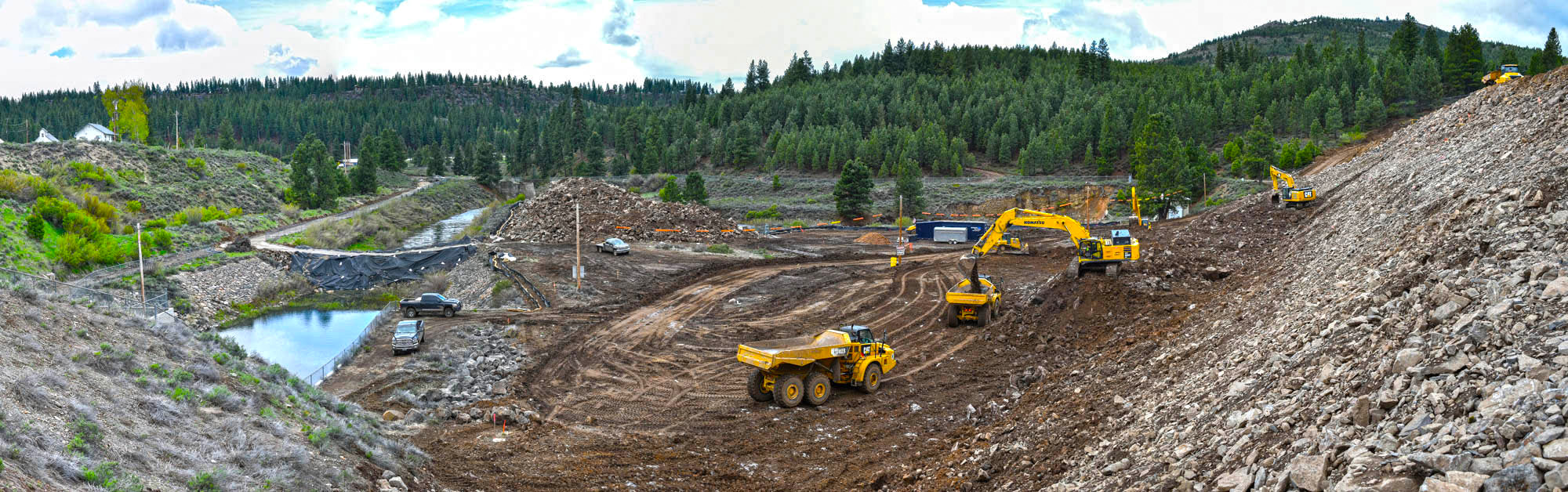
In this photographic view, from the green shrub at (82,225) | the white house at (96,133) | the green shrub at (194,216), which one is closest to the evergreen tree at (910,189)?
the green shrub at (194,216)

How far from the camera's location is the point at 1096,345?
24781 mm

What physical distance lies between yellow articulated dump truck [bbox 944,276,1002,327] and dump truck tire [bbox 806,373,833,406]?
30.1ft

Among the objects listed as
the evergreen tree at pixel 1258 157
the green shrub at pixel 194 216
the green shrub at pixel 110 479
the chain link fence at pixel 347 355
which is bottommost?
the chain link fence at pixel 347 355

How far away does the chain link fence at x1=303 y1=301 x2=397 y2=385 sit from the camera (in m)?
27.0

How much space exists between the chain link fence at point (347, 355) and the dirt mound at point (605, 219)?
23.7 metres

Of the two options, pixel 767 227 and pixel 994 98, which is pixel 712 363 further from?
pixel 994 98

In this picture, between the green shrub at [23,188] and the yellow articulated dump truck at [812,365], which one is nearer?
the yellow articulated dump truck at [812,365]

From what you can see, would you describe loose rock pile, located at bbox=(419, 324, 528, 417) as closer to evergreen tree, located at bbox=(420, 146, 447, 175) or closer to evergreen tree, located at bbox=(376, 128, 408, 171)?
evergreen tree, located at bbox=(376, 128, 408, 171)

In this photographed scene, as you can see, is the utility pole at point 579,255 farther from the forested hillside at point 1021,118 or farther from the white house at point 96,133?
the white house at point 96,133

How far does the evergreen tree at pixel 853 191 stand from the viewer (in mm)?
76562

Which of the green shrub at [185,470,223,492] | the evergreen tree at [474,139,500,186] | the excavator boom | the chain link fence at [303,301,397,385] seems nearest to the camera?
the green shrub at [185,470,223,492]

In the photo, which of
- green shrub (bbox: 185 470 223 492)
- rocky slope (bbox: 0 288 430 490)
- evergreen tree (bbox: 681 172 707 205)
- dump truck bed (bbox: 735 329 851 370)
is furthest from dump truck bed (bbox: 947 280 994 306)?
evergreen tree (bbox: 681 172 707 205)

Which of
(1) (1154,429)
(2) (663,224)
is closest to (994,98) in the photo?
(2) (663,224)

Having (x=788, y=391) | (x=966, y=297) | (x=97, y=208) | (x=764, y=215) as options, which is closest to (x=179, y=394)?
(x=788, y=391)
